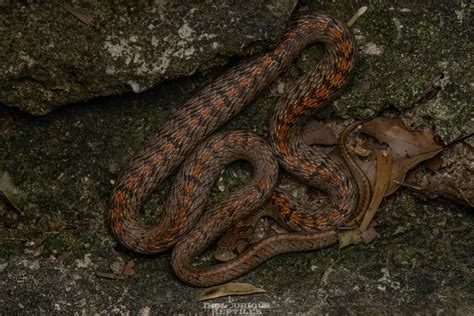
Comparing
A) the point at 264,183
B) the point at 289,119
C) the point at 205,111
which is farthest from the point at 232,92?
the point at 264,183

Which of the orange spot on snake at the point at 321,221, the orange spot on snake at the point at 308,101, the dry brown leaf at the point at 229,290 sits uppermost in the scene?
the orange spot on snake at the point at 308,101

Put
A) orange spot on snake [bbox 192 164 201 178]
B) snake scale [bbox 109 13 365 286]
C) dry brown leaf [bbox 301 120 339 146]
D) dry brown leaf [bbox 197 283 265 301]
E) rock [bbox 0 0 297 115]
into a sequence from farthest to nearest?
dry brown leaf [bbox 301 120 339 146] → orange spot on snake [bbox 192 164 201 178] → snake scale [bbox 109 13 365 286] → dry brown leaf [bbox 197 283 265 301] → rock [bbox 0 0 297 115]

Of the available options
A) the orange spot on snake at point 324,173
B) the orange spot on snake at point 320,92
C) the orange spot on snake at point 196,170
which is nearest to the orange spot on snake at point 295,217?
the orange spot on snake at point 324,173

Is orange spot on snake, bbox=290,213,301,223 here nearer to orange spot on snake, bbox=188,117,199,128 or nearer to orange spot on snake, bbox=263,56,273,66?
orange spot on snake, bbox=188,117,199,128

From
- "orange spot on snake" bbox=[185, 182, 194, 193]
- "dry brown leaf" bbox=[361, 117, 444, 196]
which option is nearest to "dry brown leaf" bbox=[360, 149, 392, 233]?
"dry brown leaf" bbox=[361, 117, 444, 196]

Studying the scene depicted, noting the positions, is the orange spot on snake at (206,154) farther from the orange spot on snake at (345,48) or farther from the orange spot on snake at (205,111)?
the orange spot on snake at (345,48)

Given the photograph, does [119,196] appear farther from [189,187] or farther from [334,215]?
[334,215]
